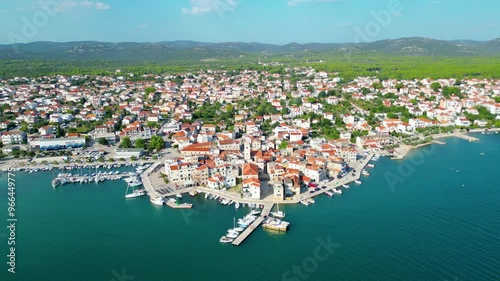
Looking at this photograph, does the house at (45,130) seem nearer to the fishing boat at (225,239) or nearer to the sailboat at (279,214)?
the fishing boat at (225,239)

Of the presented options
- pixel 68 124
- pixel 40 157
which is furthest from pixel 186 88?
pixel 40 157

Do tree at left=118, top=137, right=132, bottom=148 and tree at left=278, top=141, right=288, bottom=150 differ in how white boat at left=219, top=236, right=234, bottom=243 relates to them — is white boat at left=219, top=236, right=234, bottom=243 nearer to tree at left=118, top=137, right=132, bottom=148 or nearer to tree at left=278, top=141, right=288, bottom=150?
tree at left=278, top=141, right=288, bottom=150

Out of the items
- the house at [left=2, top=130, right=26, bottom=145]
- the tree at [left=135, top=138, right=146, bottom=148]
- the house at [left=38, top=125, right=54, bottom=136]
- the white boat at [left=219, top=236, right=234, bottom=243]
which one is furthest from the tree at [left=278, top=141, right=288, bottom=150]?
the house at [left=2, top=130, right=26, bottom=145]

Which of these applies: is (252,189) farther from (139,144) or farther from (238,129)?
(238,129)

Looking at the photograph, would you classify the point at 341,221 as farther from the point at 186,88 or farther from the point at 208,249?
the point at 186,88

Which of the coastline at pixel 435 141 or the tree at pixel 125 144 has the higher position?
the tree at pixel 125 144

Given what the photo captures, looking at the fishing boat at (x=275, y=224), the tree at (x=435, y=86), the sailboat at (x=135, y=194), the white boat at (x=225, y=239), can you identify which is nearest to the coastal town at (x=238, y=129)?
the fishing boat at (x=275, y=224)
